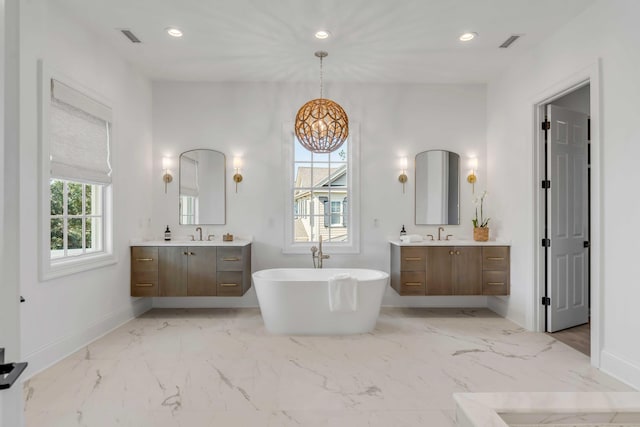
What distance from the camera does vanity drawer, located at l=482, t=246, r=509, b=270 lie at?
4359 mm

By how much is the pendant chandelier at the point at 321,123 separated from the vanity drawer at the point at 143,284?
89.7 inches

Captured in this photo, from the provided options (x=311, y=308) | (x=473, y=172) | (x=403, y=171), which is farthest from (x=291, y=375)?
(x=473, y=172)

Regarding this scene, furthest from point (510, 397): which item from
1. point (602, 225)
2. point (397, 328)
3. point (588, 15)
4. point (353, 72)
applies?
point (353, 72)

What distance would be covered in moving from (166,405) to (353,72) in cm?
380

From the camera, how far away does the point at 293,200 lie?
497cm

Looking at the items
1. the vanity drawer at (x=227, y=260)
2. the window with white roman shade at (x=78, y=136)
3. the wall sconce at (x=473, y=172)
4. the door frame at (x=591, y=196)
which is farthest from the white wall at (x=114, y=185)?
the door frame at (x=591, y=196)

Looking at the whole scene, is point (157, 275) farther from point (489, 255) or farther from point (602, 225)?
point (602, 225)

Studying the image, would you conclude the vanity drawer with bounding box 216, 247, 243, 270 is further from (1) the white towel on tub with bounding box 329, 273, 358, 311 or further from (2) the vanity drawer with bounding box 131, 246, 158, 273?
(1) the white towel on tub with bounding box 329, 273, 358, 311

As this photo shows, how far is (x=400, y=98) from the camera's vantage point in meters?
4.97

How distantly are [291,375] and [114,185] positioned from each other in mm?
Result: 2599

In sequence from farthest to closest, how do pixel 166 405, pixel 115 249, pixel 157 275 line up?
pixel 157 275 → pixel 115 249 → pixel 166 405

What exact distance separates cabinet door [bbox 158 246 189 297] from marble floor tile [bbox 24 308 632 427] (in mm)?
399

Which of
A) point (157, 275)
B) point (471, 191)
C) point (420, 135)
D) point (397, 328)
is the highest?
point (420, 135)

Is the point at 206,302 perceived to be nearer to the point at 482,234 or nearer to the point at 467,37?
the point at 482,234
